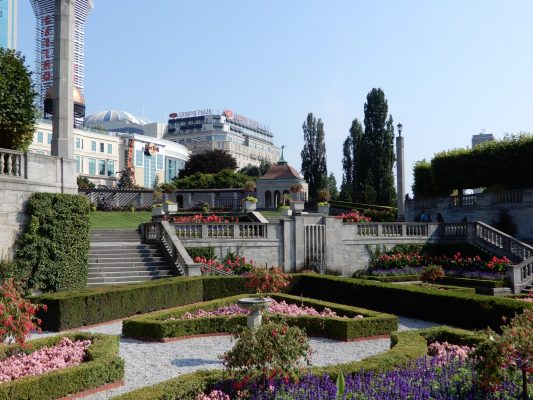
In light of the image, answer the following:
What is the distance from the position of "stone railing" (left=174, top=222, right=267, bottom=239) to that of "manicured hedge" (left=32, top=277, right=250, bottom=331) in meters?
6.43

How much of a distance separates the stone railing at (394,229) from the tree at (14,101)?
57.0 ft

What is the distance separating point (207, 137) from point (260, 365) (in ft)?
517

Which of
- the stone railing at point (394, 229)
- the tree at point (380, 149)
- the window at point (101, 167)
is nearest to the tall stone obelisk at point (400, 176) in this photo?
the stone railing at point (394, 229)

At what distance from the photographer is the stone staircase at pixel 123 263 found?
70.9 feet

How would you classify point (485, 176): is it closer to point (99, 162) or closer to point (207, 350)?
point (207, 350)

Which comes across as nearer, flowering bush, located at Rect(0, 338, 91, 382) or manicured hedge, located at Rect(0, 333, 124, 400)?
manicured hedge, located at Rect(0, 333, 124, 400)

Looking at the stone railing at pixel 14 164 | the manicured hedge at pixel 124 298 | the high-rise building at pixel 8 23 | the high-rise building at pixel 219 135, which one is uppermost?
the high-rise building at pixel 8 23

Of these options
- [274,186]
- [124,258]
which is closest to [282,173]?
[274,186]

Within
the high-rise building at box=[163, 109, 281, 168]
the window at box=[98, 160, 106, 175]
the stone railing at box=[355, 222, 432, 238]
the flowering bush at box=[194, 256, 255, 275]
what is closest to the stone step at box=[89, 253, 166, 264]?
the flowering bush at box=[194, 256, 255, 275]

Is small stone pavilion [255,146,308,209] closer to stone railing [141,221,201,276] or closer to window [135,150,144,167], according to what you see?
stone railing [141,221,201,276]

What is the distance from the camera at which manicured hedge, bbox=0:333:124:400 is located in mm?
8562

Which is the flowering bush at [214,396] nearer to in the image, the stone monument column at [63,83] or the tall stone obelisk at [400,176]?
the stone monument column at [63,83]

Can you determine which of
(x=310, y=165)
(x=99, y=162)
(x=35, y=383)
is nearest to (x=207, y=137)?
(x=99, y=162)

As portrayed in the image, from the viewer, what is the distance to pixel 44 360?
10.7m
